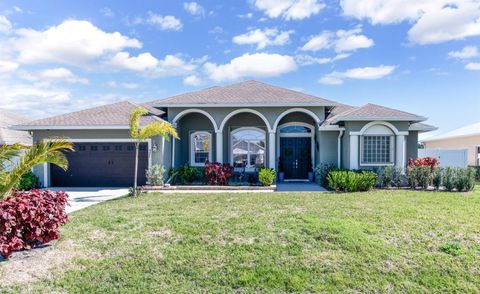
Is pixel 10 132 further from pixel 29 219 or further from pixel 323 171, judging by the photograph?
pixel 323 171

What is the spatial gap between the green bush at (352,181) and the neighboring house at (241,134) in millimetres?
1582

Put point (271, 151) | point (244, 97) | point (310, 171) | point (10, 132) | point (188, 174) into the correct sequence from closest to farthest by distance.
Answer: point (188, 174)
point (271, 151)
point (244, 97)
point (310, 171)
point (10, 132)

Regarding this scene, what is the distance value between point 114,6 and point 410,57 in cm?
1638

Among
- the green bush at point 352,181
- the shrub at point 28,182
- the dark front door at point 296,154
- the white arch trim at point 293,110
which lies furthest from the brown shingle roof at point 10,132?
the green bush at point 352,181

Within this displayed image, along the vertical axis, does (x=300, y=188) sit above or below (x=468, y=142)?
below

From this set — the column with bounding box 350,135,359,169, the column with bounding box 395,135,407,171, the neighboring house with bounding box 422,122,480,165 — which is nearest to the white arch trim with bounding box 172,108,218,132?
the column with bounding box 350,135,359,169

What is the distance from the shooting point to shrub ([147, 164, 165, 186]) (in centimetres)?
1398

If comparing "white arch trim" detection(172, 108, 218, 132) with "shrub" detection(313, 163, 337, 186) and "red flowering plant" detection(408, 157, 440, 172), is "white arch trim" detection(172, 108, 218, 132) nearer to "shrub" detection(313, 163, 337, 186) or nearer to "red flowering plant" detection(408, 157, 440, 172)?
"shrub" detection(313, 163, 337, 186)

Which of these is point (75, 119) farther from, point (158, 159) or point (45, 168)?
point (158, 159)

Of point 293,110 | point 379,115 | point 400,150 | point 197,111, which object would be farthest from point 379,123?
point 197,111

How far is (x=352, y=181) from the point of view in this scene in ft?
42.0

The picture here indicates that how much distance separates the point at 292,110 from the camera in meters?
15.7

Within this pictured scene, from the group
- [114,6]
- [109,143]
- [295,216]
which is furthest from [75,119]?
[295,216]

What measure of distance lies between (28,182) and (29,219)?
10.1 metres
